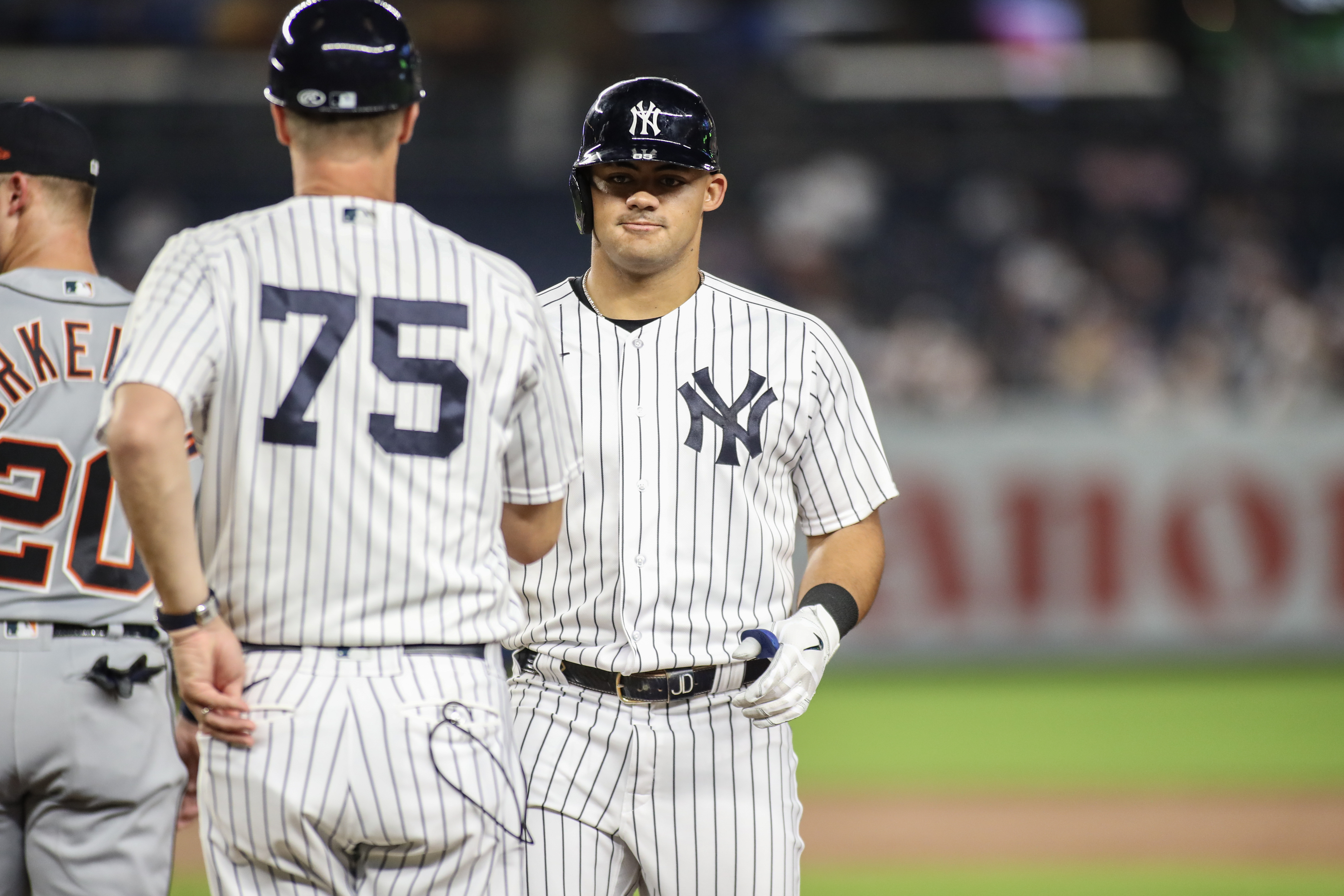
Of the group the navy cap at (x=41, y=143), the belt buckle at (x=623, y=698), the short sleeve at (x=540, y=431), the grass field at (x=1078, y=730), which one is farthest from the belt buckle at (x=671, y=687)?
the grass field at (x=1078, y=730)

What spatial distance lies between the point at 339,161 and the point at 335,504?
1.84ft

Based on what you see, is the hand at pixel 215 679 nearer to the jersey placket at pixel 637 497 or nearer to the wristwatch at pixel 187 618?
the wristwatch at pixel 187 618

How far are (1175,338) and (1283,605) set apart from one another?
3138 millimetres

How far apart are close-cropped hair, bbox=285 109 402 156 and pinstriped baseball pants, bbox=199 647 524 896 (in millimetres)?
803

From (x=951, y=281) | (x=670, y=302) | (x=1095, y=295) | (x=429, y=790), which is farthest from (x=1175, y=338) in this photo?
(x=429, y=790)

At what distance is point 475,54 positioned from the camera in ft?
54.6

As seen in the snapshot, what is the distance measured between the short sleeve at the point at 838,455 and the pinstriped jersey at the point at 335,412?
1.02 meters

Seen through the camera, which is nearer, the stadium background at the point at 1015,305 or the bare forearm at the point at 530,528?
the bare forearm at the point at 530,528

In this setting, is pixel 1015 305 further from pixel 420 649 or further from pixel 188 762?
pixel 420 649

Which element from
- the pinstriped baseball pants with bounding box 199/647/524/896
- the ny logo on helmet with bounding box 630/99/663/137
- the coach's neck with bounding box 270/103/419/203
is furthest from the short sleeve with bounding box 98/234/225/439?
the ny logo on helmet with bounding box 630/99/663/137

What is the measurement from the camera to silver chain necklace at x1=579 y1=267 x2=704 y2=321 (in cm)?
328

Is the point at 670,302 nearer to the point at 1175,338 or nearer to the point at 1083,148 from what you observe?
the point at 1175,338

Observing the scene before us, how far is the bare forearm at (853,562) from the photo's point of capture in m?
3.24

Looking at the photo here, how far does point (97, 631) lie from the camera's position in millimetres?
3109
